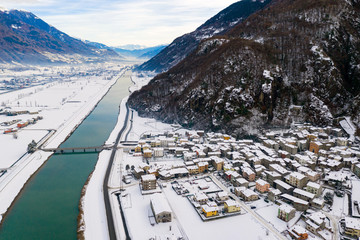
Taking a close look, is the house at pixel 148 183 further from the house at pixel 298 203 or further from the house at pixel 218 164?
the house at pixel 298 203

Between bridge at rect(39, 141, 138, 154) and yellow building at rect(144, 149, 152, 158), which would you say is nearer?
yellow building at rect(144, 149, 152, 158)

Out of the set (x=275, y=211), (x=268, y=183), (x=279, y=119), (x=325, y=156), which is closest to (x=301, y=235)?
(x=275, y=211)

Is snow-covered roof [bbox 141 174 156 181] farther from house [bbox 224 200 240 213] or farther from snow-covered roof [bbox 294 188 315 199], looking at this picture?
snow-covered roof [bbox 294 188 315 199]

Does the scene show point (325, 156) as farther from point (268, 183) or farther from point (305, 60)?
point (305, 60)

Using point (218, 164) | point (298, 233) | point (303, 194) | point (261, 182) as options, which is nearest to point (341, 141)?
point (303, 194)

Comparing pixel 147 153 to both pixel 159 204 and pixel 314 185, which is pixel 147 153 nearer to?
pixel 159 204

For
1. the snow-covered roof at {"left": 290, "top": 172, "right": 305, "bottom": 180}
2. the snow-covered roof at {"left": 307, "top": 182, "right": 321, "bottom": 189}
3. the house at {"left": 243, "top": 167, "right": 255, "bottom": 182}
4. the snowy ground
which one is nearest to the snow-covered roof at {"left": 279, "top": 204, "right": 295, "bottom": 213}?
the snowy ground

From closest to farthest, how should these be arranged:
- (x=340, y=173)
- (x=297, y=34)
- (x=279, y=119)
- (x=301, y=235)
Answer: (x=301, y=235) → (x=340, y=173) → (x=279, y=119) → (x=297, y=34)
